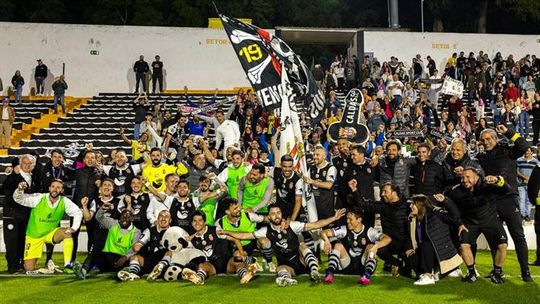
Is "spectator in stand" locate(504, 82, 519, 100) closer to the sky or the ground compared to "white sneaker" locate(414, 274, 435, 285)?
closer to the sky

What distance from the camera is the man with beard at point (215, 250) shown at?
10672 mm

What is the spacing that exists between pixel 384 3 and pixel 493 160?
45.5 metres

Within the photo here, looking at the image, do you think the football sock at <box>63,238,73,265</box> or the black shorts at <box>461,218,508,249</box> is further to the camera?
the football sock at <box>63,238,73,265</box>

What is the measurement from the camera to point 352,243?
1044 cm

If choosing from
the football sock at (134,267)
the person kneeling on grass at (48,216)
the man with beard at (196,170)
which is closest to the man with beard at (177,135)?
A: the man with beard at (196,170)

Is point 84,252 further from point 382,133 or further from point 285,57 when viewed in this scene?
point 382,133

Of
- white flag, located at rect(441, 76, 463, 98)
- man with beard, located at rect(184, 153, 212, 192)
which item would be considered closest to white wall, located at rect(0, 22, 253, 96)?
white flag, located at rect(441, 76, 463, 98)

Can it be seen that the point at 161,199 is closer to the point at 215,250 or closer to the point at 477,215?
the point at 215,250

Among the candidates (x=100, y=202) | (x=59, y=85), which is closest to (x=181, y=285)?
(x=100, y=202)

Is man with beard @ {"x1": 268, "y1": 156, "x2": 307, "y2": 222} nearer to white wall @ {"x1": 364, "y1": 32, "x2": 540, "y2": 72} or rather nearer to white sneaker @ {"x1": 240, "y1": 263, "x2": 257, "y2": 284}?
white sneaker @ {"x1": 240, "y1": 263, "x2": 257, "y2": 284}

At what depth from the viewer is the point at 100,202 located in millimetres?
11516

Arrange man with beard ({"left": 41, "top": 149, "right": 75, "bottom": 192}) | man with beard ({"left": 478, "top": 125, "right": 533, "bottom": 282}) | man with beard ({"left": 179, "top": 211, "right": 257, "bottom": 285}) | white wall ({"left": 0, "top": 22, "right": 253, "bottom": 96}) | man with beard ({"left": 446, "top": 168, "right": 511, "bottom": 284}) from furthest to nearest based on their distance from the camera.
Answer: white wall ({"left": 0, "top": 22, "right": 253, "bottom": 96}) < man with beard ({"left": 41, "top": 149, "right": 75, "bottom": 192}) < man with beard ({"left": 179, "top": 211, "right": 257, "bottom": 285}) < man with beard ({"left": 478, "top": 125, "right": 533, "bottom": 282}) < man with beard ({"left": 446, "top": 168, "right": 511, "bottom": 284})

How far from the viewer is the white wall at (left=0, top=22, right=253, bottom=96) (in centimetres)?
2980

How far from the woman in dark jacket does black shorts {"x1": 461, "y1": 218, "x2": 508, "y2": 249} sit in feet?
A: 0.78
